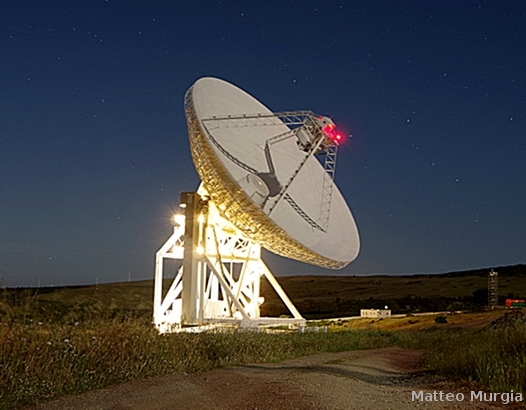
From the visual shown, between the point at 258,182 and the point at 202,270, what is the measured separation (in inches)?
218

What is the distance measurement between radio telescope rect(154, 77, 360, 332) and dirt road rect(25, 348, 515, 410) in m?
10.4

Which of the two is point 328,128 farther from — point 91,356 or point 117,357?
point 91,356

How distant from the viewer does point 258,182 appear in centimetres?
2436

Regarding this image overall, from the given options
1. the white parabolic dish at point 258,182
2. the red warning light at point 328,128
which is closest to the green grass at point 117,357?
the white parabolic dish at point 258,182

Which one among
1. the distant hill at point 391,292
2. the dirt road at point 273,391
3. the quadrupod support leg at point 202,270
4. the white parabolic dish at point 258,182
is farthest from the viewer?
the distant hill at point 391,292

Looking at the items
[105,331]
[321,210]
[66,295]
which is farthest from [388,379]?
[321,210]

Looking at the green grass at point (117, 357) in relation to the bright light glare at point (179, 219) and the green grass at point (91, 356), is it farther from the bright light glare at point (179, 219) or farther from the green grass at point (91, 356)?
the bright light glare at point (179, 219)

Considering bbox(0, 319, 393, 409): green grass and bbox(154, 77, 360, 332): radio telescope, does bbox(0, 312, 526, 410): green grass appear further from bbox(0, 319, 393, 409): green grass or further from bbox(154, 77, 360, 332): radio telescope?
bbox(154, 77, 360, 332): radio telescope

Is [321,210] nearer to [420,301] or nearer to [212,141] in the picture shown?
[212,141]

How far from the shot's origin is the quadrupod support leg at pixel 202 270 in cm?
2734

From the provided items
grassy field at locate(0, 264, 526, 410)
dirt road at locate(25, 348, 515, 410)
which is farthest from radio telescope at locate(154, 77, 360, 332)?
dirt road at locate(25, 348, 515, 410)

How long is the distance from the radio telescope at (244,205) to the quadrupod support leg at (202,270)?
0.04m

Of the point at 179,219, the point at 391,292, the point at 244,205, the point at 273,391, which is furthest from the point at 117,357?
the point at 391,292

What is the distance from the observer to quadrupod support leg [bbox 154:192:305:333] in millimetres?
27344
